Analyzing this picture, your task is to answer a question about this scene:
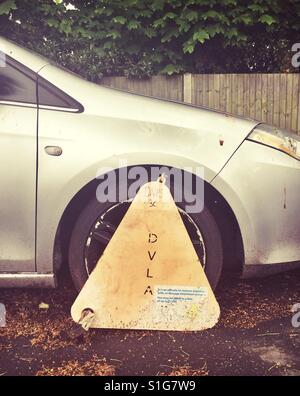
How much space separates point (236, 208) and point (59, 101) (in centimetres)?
112

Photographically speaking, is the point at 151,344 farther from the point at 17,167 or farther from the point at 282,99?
the point at 282,99

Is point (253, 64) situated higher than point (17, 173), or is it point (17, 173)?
point (253, 64)

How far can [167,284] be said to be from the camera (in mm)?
2594

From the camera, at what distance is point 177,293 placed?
2.59 metres

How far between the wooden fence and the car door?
5.40 metres

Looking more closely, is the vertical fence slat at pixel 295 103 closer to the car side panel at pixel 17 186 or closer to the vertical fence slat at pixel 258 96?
the vertical fence slat at pixel 258 96

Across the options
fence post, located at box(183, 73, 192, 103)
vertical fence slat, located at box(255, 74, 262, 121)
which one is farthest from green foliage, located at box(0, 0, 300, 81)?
vertical fence slat, located at box(255, 74, 262, 121)

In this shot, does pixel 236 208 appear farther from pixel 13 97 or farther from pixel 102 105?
pixel 13 97

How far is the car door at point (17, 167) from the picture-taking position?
2516 mm

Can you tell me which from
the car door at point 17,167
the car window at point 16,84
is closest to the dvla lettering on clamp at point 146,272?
the car door at point 17,167

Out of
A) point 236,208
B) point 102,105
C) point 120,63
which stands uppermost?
point 120,63

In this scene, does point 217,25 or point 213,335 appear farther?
point 217,25

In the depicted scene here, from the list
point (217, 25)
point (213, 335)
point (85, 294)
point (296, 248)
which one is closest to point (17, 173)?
point (85, 294)
